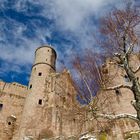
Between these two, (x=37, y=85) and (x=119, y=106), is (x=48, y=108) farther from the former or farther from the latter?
(x=119, y=106)

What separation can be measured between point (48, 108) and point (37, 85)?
374 centimetres

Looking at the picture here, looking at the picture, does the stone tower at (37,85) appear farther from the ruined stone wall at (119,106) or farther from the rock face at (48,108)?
the ruined stone wall at (119,106)

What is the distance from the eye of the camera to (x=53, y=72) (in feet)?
97.7

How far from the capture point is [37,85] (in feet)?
89.4

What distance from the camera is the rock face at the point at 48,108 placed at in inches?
828

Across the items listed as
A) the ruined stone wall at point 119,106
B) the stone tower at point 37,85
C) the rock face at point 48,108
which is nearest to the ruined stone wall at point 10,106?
the rock face at point 48,108

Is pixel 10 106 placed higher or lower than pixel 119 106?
higher

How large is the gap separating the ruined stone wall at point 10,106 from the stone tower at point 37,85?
5.57ft

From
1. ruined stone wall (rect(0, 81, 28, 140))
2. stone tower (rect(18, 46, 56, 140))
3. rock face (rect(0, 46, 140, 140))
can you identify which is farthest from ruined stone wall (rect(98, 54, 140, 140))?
ruined stone wall (rect(0, 81, 28, 140))

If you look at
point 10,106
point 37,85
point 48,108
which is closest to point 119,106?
point 48,108

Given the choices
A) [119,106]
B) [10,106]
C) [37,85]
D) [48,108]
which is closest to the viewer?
[119,106]

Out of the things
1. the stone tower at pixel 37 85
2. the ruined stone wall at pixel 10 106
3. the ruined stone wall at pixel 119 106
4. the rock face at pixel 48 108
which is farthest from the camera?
the ruined stone wall at pixel 10 106

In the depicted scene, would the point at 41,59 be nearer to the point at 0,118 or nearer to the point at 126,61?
the point at 0,118

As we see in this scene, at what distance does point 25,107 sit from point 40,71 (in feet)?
17.2
